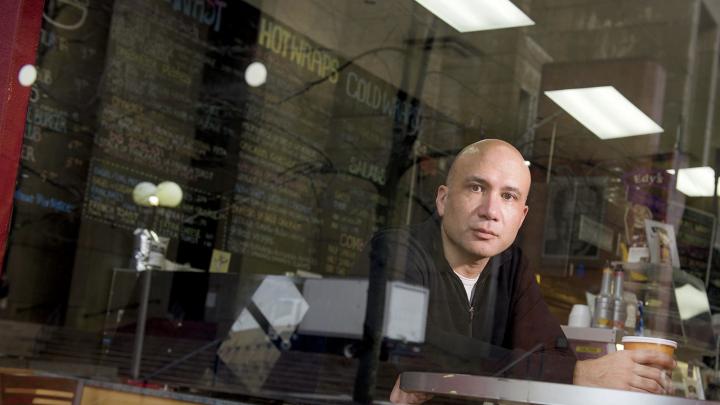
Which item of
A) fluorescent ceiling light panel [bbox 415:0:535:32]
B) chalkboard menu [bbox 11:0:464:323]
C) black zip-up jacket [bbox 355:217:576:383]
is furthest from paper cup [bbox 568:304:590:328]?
chalkboard menu [bbox 11:0:464:323]

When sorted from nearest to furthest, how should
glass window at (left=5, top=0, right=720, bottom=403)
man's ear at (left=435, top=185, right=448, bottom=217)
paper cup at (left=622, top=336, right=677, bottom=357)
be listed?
paper cup at (left=622, top=336, right=677, bottom=357) → man's ear at (left=435, top=185, right=448, bottom=217) → glass window at (left=5, top=0, right=720, bottom=403)

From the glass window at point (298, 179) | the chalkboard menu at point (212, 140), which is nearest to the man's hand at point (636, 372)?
the glass window at point (298, 179)

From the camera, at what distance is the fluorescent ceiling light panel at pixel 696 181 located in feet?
17.6

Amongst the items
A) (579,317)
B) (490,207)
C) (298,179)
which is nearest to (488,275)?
(490,207)

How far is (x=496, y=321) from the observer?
2.37 metres

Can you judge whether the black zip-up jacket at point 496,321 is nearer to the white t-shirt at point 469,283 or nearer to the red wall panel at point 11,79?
the white t-shirt at point 469,283

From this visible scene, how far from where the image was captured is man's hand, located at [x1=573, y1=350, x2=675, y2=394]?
2.06 m

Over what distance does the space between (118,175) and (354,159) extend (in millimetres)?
1457

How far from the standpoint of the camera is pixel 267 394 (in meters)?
5.08

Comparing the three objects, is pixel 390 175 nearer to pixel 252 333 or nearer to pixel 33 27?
pixel 252 333

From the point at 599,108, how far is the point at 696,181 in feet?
9.06

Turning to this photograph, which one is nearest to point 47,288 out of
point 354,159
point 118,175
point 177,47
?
point 118,175

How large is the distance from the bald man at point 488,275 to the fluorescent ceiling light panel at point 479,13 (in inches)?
23.8

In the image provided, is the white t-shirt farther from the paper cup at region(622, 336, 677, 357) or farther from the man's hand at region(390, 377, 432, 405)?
the paper cup at region(622, 336, 677, 357)
